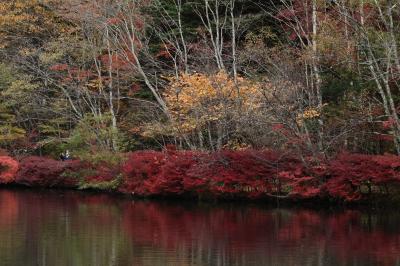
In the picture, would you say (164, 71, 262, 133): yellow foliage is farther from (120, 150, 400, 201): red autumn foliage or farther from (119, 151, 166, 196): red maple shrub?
(119, 151, 166, 196): red maple shrub

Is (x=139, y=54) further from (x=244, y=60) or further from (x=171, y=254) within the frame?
(x=171, y=254)

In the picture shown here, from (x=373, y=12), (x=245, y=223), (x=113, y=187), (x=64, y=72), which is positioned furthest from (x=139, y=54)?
(x=245, y=223)

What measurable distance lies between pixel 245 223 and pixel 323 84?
7.37 metres

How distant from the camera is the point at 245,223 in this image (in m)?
18.9

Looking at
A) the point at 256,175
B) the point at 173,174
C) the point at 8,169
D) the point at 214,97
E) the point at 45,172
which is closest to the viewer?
the point at 256,175

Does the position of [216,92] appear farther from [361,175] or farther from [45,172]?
[45,172]

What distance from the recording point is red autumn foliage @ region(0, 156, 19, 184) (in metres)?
32.8

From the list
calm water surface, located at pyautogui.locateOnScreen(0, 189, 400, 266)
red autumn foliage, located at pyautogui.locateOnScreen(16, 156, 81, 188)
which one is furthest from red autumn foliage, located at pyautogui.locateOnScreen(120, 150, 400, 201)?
red autumn foliage, located at pyautogui.locateOnScreen(16, 156, 81, 188)

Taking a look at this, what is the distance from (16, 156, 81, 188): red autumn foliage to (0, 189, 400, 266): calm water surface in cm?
713

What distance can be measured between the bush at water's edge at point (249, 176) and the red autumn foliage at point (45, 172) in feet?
4.75

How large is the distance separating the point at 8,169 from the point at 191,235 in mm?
18942

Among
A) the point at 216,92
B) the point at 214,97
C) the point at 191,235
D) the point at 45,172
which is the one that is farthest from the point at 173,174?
the point at 45,172

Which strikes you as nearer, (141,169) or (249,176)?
(249,176)

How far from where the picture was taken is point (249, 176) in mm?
24062
